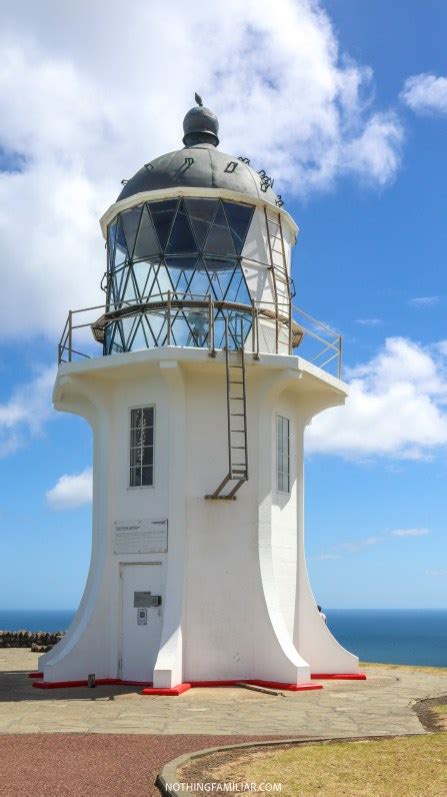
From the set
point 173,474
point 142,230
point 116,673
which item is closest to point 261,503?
point 173,474

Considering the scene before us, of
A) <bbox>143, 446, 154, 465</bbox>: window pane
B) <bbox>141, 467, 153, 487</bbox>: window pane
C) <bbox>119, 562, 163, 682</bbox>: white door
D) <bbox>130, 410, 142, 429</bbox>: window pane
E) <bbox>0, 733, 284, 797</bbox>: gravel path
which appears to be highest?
<bbox>130, 410, 142, 429</bbox>: window pane

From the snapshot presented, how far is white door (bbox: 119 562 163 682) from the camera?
1820 cm

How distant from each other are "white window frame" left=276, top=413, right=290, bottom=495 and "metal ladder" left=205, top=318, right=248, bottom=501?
1167mm

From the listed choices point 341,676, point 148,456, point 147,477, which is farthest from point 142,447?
point 341,676

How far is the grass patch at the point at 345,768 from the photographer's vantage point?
871 centimetres

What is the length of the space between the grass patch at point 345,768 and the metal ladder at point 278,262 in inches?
419

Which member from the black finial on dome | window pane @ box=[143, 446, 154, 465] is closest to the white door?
window pane @ box=[143, 446, 154, 465]

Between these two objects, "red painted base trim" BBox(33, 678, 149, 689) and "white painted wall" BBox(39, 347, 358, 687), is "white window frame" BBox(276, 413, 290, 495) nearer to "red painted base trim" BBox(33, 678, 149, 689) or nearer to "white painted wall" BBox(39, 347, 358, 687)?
"white painted wall" BBox(39, 347, 358, 687)

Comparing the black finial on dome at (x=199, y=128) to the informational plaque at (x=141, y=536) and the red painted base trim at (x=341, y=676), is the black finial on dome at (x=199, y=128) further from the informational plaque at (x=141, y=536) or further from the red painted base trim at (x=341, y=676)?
the red painted base trim at (x=341, y=676)

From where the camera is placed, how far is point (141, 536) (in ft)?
60.8

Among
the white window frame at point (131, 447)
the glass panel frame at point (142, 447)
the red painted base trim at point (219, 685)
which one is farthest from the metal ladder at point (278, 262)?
the red painted base trim at point (219, 685)

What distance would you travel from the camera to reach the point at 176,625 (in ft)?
57.5

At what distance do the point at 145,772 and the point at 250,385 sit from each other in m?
10.3

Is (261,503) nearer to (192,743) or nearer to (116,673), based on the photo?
(116,673)
